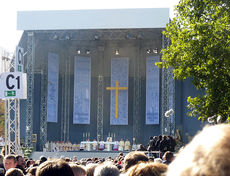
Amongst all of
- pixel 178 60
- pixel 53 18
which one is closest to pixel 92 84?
pixel 53 18

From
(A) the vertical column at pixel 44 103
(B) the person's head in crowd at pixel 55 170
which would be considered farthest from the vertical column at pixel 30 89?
(B) the person's head in crowd at pixel 55 170

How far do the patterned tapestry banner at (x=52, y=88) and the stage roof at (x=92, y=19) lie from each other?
3.85 meters

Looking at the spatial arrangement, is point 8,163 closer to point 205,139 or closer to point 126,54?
point 205,139

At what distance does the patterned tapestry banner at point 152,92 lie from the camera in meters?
36.6

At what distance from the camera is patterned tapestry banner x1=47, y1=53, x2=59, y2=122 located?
36219 millimetres

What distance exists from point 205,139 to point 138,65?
37.0 metres

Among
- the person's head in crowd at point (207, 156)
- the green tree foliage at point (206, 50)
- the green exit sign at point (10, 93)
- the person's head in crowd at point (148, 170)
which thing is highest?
the green tree foliage at point (206, 50)

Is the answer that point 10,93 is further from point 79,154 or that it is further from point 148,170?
point 79,154

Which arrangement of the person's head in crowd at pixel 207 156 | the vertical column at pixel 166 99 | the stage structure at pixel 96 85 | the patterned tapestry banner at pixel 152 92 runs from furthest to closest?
the patterned tapestry banner at pixel 152 92, the stage structure at pixel 96 85, the vertical column at pixel 166 99, the person's head in crowd at pixel 207 156

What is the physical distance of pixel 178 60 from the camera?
19.2 metres

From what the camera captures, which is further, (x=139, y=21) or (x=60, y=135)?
(x=60, y=135)

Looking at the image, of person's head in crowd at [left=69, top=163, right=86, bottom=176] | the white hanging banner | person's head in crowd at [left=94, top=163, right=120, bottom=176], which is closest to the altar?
the white hanging banner

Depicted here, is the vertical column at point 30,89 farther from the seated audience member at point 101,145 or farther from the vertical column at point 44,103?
the seated audience member at point 101,145

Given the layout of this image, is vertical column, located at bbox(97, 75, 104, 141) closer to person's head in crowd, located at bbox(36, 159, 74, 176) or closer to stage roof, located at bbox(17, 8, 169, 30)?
stage roof, located at bbox(17, 8, 169, 30)
